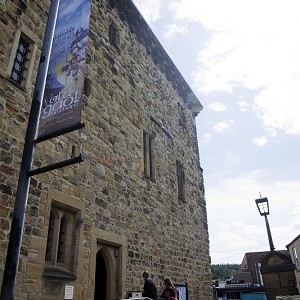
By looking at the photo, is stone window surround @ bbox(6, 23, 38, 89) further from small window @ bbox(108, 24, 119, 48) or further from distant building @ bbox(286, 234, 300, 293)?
distant building @ bbox(286, 234, 300, 293)

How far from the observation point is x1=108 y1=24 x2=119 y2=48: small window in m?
9.82

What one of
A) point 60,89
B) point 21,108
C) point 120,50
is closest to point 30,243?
point 21,108

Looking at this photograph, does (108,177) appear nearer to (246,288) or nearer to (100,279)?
(100,279)

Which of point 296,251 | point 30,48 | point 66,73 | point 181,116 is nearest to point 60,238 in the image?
point 66,73

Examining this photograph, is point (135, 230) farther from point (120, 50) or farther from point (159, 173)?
point (120, 50)

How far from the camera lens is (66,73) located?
428 cm

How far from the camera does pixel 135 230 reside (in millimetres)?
8531

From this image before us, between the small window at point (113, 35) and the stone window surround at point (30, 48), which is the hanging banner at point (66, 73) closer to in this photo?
the stone window surround at point (30, 48)

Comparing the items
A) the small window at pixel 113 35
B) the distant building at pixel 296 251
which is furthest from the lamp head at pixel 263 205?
the distant building at pixel 296 251

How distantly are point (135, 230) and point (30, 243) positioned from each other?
11.6 ft

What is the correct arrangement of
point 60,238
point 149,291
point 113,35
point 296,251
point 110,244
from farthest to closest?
point 296,251 < point 113,35 < point 110,244 < point 149,291 < point 60,238

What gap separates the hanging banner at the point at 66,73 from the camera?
395cm

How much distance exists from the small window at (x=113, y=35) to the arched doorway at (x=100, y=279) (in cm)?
604

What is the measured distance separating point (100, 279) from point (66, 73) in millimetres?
5267
